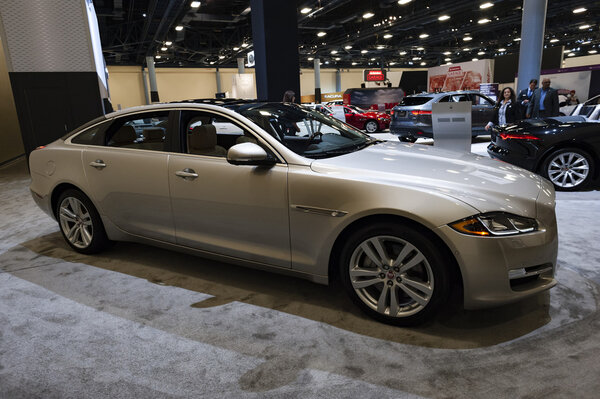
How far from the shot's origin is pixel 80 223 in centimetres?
373

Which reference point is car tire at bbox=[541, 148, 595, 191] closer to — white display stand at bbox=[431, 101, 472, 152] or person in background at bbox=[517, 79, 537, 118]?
white display stand at bbox=[431, 101, 472, 152]

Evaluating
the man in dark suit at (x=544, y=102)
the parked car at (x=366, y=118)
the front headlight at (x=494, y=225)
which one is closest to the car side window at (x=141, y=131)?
the front headlight at (x=494, y=225)

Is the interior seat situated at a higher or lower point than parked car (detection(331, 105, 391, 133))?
higher

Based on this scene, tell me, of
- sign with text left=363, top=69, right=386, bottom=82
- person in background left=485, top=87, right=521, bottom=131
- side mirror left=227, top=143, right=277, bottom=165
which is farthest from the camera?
sign with text left=363, top=69, right=386, bottom=82

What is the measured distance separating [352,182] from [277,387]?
1189 millimetres

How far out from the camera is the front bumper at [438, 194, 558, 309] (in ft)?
6.86

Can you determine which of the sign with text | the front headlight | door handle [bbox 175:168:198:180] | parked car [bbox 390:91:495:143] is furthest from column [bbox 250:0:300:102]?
the sign with text

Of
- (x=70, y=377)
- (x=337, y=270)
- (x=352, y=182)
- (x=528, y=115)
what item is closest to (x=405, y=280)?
(x=337, y=270)

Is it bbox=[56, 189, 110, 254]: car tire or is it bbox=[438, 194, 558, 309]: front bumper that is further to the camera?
bbox=[56, 189, 110, 254]: car tire

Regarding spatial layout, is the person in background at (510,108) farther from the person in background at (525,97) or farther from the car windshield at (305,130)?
the car windshield at (305,130)

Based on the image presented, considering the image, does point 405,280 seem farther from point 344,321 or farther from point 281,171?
point 281,171

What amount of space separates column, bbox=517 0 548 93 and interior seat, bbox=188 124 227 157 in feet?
38.1

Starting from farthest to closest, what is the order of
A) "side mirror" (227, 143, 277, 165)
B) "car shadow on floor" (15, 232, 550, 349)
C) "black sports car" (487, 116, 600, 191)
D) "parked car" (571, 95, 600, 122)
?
1. "parked car" (571, 95, 600, 122)
2. "black sports car" (487, 116, 600, 191)
3. "side mirror" (227, 143, 277, 165)
4. "car shadow on floor" (15, 232, 550, 349)

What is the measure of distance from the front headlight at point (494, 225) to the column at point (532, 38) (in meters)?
11.4
